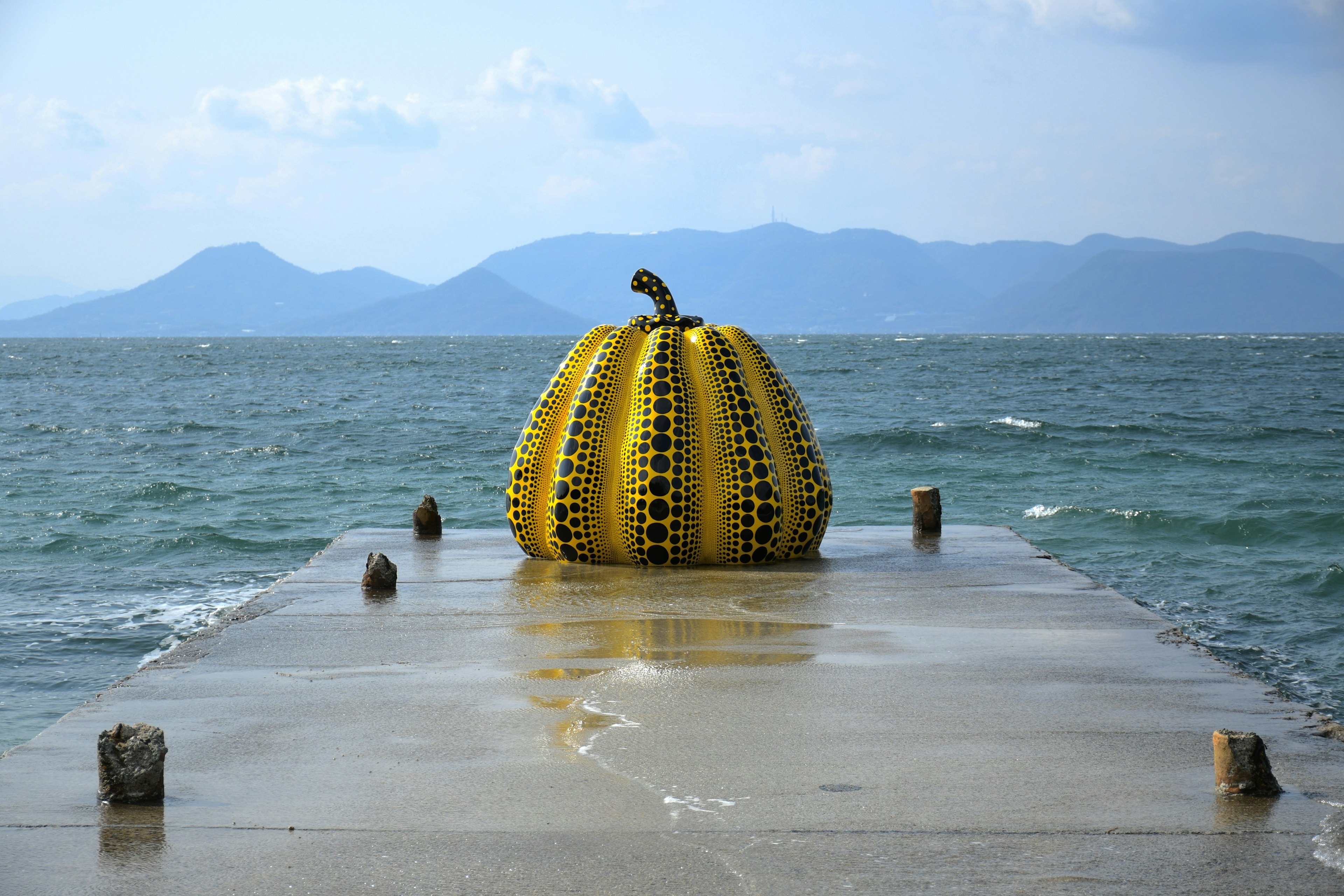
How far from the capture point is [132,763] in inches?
161

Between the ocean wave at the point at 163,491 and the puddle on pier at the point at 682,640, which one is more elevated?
the puddle on pier at the point at 682,640

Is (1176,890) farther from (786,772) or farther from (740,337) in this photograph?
(740,337)

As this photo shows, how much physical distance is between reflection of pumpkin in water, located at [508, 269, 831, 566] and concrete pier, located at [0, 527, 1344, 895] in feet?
3.91

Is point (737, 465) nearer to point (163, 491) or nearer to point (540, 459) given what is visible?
point (540, 459)

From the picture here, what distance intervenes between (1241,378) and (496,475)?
51524 mm

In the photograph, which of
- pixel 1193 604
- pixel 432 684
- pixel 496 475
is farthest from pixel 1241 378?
pixel 432 684

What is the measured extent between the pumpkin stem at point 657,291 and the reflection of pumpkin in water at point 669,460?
0.32 meters

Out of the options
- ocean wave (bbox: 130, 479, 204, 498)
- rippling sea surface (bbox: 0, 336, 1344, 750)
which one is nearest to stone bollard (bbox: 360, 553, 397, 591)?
rippling sea surface (bbox: 0, 336, 1344, 750)

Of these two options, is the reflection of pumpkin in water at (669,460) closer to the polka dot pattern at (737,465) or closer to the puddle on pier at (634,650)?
the polka dot pattern at (737,465)

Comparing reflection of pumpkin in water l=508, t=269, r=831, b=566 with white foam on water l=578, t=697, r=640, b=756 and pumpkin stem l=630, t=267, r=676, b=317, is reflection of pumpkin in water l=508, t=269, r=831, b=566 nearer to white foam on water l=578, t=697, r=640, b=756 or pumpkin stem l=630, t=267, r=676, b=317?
pumpkin stem l=630, t=267, r=676, b=317

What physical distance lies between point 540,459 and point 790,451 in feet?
5.95

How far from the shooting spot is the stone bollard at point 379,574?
804 centimetres

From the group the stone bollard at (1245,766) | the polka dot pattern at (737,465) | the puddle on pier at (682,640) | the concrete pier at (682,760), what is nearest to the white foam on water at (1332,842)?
the concrete pier at (682,760)

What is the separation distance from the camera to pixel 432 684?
5.68m
